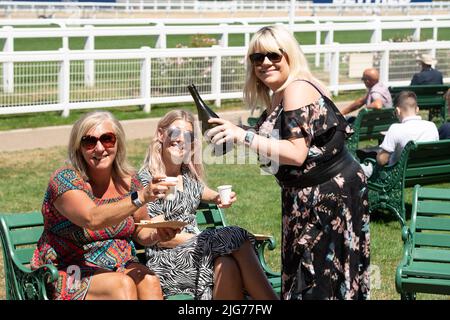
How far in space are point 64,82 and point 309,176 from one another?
35.3ft

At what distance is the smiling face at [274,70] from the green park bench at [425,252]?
1.66m

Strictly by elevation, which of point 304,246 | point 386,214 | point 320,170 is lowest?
point 386,214

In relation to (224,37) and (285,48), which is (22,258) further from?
(224,37)

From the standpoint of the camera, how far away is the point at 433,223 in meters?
6.64

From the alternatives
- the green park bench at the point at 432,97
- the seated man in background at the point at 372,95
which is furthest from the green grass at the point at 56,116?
the green park bench at the point at 432,97

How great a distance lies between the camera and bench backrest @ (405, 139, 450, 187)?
9.26 m

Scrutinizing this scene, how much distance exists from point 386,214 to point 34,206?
339 centimetres

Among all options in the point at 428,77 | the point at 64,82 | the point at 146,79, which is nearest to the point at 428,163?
the point at 428,77

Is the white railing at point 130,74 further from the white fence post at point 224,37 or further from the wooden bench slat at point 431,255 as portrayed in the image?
the wooden bench slat at point 431,255

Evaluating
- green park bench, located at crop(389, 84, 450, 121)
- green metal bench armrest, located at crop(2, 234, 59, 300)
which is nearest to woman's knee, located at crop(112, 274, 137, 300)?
green metal bench armrest, located at crop(2, 234, 59, 300)

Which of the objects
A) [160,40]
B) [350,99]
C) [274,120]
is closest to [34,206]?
[274,120]

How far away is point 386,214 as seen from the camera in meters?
9.95
